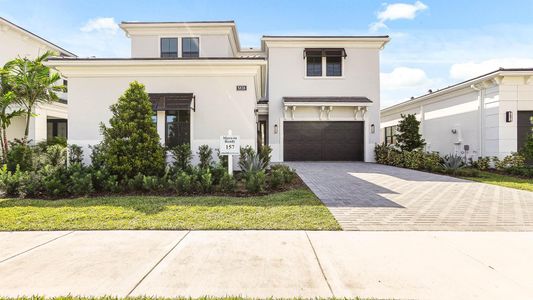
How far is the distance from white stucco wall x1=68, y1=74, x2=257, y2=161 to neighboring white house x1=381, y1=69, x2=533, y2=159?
11.7m

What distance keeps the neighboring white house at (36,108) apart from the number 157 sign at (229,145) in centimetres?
1253

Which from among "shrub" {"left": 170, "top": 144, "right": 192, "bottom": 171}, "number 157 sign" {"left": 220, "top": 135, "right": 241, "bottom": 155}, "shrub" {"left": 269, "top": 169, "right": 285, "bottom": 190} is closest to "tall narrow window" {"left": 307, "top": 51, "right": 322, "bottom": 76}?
"shrub" {"left": 170, "top": 144, "right": 192, "bottom": 171}

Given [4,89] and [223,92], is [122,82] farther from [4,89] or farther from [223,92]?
[4,89]

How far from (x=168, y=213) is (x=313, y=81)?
13479mm

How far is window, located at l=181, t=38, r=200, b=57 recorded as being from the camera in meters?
16.5

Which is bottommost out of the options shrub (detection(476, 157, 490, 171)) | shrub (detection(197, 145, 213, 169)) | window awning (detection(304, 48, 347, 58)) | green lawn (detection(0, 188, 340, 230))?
green lawn (detection(0, 188, 340, 230))

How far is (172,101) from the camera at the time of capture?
9.96m

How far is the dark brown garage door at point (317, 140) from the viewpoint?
16.4 metres

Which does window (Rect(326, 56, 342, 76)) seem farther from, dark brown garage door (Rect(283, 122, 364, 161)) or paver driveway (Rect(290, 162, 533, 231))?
paver driveway (Rect(290, 162, 533, 231))

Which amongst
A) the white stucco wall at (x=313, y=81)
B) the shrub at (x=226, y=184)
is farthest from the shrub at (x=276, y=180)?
the white stucco wall at (x=313, y=81)

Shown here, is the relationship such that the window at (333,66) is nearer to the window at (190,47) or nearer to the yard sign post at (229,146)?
the window at (190,47)

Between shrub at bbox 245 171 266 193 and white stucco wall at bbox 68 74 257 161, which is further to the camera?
white stucco wall at bbox 68 74 257 161

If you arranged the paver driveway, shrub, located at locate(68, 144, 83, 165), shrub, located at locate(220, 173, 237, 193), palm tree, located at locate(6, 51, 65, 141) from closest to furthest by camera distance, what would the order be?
the paver driveway < shrub, located at locate(220, 173, 237, 193) < shrub, located at locate(68, 144, 83, 165) < palm tree, located at locate(6, 51, 65, 141)

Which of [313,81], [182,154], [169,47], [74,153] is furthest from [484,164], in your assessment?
[169,47]
